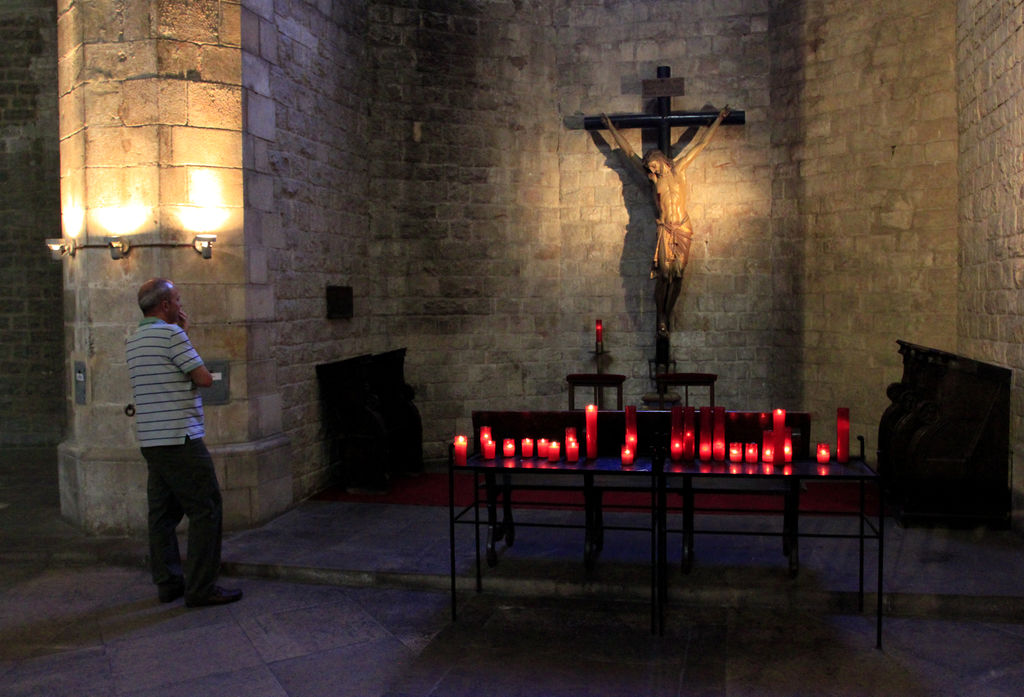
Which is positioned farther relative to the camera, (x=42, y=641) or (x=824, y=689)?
(x=42, y=641)

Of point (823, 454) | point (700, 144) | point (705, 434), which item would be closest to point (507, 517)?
point (705, 434)

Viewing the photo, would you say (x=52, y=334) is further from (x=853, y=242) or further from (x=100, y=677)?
(x=853, y=242)

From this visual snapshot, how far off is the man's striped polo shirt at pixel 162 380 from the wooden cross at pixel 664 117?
552 cm

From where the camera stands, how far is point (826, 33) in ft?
27.0

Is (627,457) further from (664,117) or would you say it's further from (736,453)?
(664,117)

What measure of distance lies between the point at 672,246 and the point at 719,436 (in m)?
4.50

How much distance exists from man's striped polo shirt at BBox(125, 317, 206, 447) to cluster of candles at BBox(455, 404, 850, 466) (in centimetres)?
144

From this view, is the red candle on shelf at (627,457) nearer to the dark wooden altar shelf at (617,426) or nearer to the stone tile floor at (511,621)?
the dark wooden altar shelf at (617,426)

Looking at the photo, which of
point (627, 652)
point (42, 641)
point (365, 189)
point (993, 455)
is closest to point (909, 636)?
point (627, 652)

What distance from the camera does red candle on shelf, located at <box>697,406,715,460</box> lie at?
4.25 m

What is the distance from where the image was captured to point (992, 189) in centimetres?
611

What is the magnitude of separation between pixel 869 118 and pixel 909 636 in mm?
5354

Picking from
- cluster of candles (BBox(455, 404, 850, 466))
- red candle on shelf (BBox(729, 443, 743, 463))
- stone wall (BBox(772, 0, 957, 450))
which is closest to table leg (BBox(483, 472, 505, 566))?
cluster of candles (BBox(455, 404, 850, 466))

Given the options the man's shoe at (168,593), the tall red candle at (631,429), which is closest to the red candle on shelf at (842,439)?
the tall red candle at (631,429)
